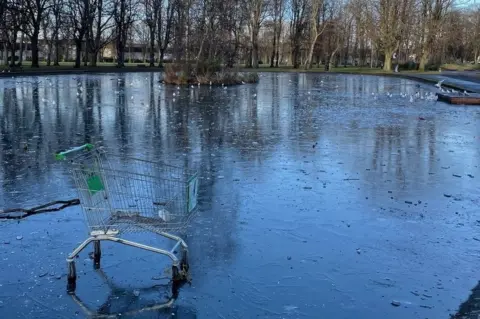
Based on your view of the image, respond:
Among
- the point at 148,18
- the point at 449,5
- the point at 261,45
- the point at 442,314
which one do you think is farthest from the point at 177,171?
the point at 261,45

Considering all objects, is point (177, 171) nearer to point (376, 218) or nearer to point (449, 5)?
point (376, 218)

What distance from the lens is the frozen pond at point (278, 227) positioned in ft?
16.6

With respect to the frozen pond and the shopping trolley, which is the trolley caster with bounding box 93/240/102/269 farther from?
the shopping trolley

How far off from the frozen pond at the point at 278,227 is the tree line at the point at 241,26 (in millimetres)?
24030

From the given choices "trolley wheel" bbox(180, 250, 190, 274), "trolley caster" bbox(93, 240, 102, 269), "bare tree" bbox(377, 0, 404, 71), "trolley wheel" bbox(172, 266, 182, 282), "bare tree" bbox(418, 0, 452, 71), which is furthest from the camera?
"bare tree" bbox(418, 0, 452, 71)

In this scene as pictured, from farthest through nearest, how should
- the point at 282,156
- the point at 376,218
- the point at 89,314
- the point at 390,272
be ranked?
the point at 282,156
the point at 376,218
the point at 390,272
the point at 89,314

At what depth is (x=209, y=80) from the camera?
1447 inches

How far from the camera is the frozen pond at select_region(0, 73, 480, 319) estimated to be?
199 inches

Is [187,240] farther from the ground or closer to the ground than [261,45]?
closer to the ground

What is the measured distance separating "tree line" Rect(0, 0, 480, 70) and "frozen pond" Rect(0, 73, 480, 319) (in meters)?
24.0

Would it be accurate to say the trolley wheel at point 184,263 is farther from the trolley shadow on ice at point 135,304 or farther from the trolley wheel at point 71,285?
the trolley wheel at point 71,285

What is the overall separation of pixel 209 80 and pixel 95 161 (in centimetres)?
3186

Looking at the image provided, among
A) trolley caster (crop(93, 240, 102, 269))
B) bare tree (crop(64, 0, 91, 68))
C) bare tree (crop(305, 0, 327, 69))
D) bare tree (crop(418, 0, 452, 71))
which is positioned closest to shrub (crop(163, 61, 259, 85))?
trolley caster (crop(93, 240, 102, 269))

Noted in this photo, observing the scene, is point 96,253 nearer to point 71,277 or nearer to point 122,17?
point 71,277
